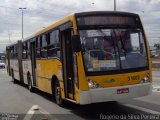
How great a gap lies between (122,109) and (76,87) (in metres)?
2.03

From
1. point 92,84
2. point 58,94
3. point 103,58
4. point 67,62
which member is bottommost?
point 58,94

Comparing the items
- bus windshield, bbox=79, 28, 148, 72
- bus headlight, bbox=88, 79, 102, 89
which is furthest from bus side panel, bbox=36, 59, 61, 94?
bus headlight, bbox=88, 79, 102, 89

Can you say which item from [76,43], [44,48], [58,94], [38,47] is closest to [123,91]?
[76,43]

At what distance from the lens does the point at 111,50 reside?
34.9 feet

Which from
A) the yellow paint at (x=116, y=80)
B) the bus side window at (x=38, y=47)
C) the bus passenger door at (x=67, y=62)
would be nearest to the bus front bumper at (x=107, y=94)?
the yellow paint at (x=116, y=80)

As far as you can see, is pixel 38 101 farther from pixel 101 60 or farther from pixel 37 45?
pixel 101 60

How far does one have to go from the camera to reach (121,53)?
1071cm

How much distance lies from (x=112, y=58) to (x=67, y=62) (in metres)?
1.84

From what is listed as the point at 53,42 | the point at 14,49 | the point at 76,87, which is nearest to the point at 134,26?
the point at 76,87

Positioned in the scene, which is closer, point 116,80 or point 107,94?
point 107,94

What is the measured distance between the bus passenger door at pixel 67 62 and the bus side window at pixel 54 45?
0.51m

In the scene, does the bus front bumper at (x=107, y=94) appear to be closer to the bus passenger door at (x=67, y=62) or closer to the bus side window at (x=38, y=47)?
the bus passenger door at (x=67, y=62)

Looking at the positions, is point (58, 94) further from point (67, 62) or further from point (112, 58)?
point (112, 58)

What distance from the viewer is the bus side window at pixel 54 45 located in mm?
12836
